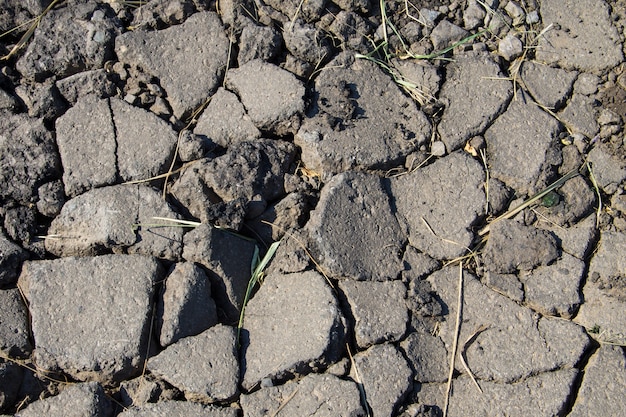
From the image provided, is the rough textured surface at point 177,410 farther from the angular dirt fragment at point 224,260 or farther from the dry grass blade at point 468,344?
the dry grass blade at point 468,344

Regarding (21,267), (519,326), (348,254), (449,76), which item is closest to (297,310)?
(348,254)

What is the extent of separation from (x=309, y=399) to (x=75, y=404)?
2.58ft

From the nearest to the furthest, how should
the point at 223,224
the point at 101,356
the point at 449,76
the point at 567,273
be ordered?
1. the point at 101,356
2. the point at 223,224
3. the point at 567,273
4. the point at 449,76

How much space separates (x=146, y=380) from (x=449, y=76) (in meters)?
1.74

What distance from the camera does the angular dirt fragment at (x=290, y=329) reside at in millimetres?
2277

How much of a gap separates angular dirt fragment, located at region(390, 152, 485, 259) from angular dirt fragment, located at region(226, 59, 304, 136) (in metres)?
0.49

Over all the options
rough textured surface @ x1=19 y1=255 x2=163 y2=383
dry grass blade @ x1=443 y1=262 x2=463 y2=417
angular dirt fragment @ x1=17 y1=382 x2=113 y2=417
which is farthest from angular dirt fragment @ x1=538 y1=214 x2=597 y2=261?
angular dirt fragment @ x1=17 y1=382 x2=113 y2=417

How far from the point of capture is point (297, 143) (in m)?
2.62

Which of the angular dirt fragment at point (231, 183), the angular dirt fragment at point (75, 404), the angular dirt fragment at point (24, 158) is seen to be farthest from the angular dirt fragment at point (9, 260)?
the angular dirt fragment at point (231, 183)

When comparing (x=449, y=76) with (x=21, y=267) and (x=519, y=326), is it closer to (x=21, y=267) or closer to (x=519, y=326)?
(x=519, y=326)

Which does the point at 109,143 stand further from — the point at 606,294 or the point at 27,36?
the point at 606,294

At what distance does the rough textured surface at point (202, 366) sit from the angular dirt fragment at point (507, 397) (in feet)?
2.27

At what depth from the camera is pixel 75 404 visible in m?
2.19

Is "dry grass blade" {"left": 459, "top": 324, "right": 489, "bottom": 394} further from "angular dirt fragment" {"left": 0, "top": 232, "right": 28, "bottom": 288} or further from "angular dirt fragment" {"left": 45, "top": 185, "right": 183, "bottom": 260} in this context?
"angular dirt fragment" {"left": 0, "top": 232, "right": 28, "bottom": 288}
